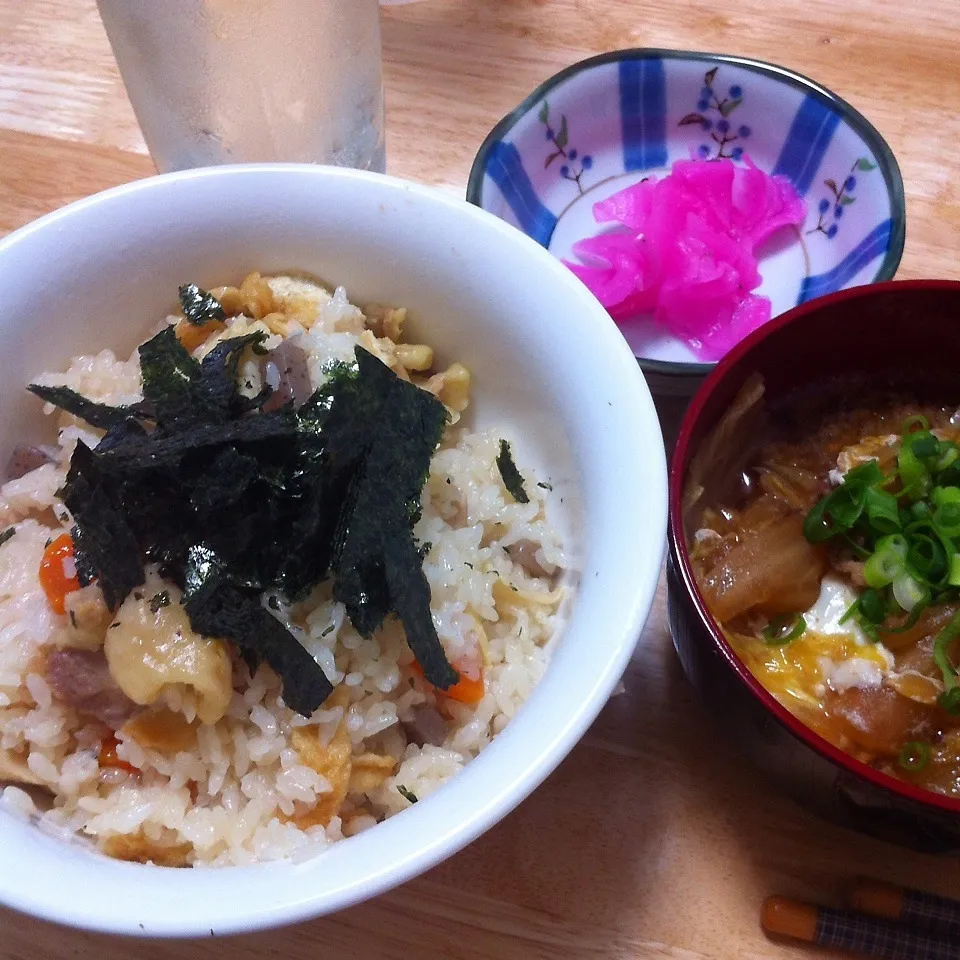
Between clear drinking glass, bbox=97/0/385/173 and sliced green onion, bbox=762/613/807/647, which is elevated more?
clear drinking glass, bbox=97/0/385/173

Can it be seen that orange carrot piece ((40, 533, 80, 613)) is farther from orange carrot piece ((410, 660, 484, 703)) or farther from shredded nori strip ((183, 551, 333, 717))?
orange carrot piece ((410, 660, 484, 703))

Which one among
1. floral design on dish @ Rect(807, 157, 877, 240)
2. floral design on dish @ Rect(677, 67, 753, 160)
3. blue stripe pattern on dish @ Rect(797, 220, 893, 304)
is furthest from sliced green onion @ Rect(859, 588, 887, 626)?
floral design on dish @ Rect(677, 67, 753, 160)

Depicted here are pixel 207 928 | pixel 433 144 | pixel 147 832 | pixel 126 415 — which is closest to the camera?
pixel 207 928

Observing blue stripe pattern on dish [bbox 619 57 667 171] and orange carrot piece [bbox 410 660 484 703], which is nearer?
orange carrot piece [bbox 410 660 484 703]

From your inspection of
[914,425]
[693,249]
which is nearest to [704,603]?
[914,425]

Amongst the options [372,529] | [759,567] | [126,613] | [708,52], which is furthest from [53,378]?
[708,52]

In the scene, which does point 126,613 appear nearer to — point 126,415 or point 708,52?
point 126,415

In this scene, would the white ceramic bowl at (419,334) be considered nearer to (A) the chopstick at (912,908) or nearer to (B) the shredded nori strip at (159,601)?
(B) the shredded nori strip at (159,601)
